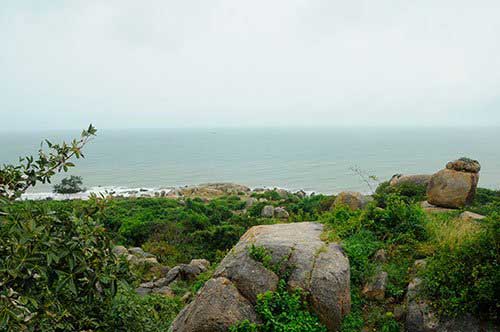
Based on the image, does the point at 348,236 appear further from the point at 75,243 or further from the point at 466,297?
the point at 75,243

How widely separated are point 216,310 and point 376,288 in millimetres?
3419

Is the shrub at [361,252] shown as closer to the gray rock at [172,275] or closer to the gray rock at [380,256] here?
the gray rock at [380,256]

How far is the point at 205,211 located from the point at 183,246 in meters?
13.2

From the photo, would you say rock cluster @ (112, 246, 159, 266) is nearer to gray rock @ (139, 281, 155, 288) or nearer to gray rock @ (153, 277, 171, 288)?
gray rock @ (139, 281, 155, 288)

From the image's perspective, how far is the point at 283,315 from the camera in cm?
720

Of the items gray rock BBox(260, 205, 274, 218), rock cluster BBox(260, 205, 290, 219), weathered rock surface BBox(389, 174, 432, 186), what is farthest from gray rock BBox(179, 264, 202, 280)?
gray rock BBox(260, 205, 274, 218)

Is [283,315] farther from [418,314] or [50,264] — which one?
[50,264]

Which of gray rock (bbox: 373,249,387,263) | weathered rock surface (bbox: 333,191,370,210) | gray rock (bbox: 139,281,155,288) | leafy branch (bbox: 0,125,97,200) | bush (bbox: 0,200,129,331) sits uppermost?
leafy branch (bbox: 0,125,97,200)

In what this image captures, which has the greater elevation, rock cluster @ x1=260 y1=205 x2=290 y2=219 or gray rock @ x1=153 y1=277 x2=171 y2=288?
gray rock @ x1=153 y1=277 x2=171 y2=288

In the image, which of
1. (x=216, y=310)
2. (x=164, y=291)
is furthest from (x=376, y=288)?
(x=164, y=291)

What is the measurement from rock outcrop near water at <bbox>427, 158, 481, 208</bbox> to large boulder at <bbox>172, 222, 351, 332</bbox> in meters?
11.1

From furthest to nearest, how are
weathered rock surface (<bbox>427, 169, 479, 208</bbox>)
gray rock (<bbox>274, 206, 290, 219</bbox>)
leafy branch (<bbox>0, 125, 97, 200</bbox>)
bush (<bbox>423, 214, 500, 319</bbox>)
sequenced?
gray rock (<bbox>274, 206, 290, 219</bbox>) → weathered rock surface (<bbox>427, 169, 479, 208</bbox>) → bush (<bbox>423, 214, 500, 319</bbox>) → leafy branch (<bbox>0, 125, 97, 200</bbox>)

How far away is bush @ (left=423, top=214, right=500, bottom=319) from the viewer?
22.1ft

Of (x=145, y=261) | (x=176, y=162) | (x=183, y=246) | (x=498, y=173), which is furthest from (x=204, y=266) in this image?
(x=176, y=162)
